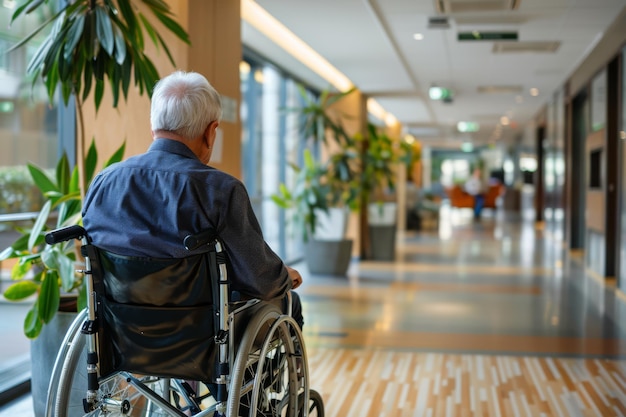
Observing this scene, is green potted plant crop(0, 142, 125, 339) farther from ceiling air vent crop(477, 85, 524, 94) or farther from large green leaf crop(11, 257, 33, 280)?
ceiling air vent crop(477, 85, 524, 94)

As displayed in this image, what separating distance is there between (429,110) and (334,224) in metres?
6.92

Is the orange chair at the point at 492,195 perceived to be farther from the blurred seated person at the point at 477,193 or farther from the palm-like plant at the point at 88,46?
the palm-like plant at the point at 88,46

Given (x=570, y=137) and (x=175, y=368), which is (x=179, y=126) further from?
(x=570, y=137)

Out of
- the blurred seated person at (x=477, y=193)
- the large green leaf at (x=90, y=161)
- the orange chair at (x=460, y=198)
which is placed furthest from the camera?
the orange chair at (x=460, y=198)

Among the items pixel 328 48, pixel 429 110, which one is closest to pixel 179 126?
pixel 328 48

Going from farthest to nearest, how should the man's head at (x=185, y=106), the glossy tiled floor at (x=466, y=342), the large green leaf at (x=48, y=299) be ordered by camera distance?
the glossy tiled floor at (x=466, y=342) < the large green leaf at (x=48, y=299) < the man's head at (x=185, y=106)

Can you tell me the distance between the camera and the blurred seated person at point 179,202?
2.21m

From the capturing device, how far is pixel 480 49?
8672 millimetres

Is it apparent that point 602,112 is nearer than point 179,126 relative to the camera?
No

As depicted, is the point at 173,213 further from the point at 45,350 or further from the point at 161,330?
the point at 45,350

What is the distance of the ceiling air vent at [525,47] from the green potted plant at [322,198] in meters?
1.81

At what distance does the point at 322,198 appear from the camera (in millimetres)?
9172

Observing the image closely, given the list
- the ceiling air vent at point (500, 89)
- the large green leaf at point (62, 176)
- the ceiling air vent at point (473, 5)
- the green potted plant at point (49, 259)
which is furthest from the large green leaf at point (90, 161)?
the ceiling air vent at point (500, 89)

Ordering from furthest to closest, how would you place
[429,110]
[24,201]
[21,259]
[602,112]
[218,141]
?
[429,110], [602,112], [218,141], [24,201], [21,259]
